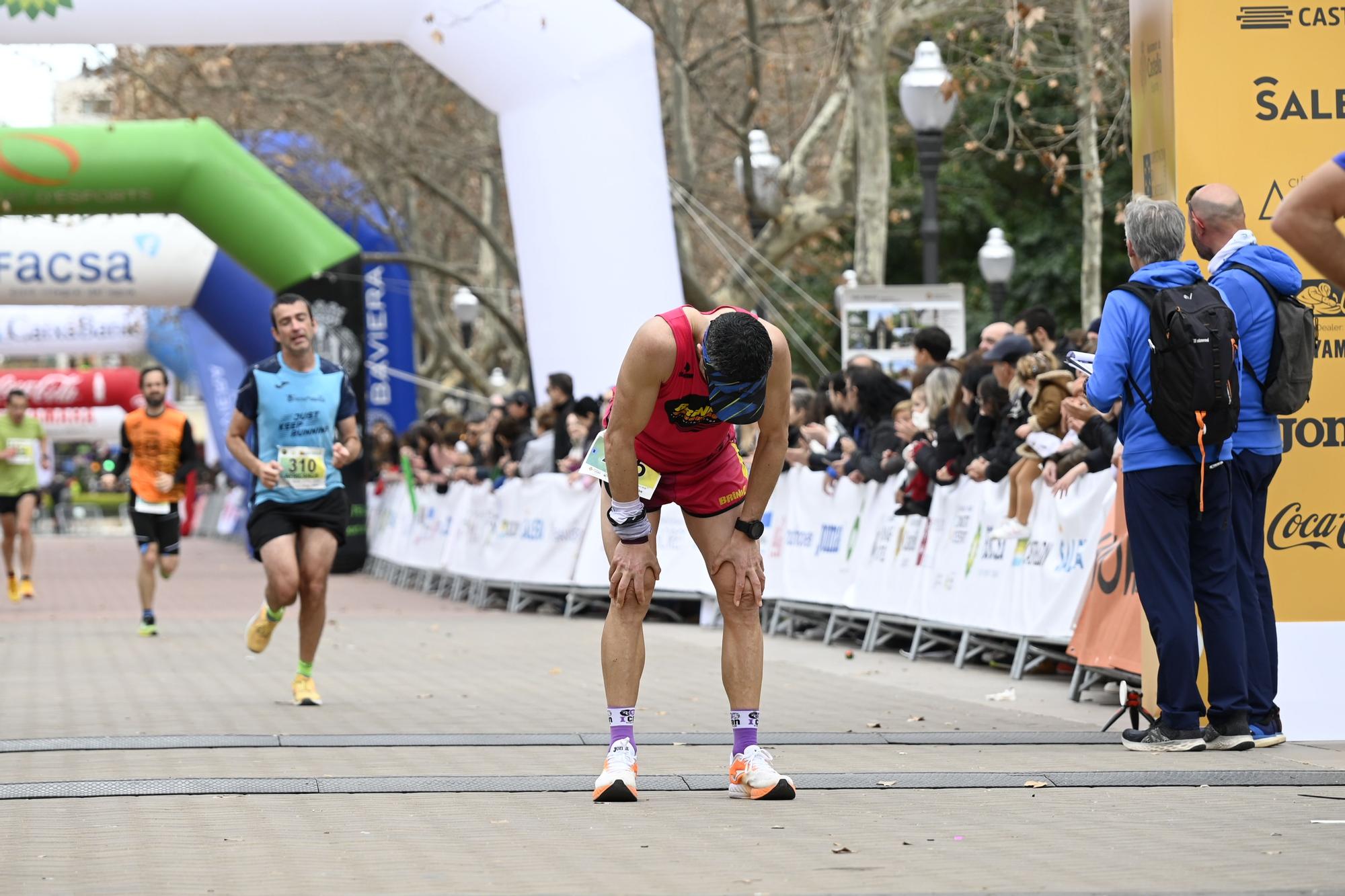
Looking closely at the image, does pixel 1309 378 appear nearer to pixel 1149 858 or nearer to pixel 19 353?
pixel 1149 858

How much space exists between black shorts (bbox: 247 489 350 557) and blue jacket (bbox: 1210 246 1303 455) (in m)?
4.63

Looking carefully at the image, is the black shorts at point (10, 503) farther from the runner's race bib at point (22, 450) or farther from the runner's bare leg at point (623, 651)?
the runner's bare leg at point (623, 651)

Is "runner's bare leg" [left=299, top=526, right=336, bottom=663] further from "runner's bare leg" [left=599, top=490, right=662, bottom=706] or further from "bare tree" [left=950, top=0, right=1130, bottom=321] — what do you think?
"bare tree" [left=950, top=0, right=1130, bottom=321]

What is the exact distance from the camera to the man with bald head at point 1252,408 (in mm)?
7824

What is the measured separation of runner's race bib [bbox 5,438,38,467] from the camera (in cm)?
1923

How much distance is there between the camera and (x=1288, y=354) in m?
7.73

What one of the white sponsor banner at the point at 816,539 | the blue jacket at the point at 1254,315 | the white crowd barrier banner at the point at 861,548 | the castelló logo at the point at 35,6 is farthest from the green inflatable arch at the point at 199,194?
the blue jacket at the point at 1254,315

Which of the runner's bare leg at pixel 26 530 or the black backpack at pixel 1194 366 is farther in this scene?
the runner's bare leg at pixel 26 530

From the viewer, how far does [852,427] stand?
1450 centimetres

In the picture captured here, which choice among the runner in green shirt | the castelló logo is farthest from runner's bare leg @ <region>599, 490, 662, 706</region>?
the runner in green shirt

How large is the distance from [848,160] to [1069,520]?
13078 mm

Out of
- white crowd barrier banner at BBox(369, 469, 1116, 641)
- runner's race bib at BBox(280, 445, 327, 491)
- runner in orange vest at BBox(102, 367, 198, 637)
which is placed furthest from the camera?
runner in orange vest at BBox(102, 367, 198, 637)

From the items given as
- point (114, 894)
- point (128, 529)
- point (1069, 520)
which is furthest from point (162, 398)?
point (128, 529)

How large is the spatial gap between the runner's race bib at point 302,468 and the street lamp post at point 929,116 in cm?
748
